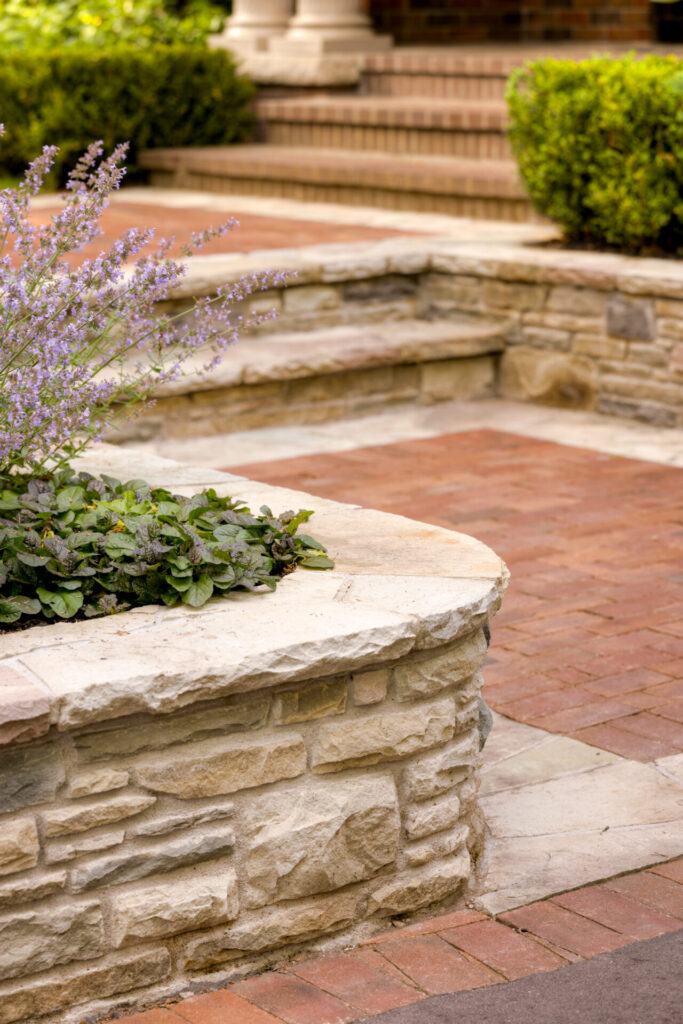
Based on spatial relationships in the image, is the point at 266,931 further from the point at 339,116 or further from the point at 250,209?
the point at 339,116

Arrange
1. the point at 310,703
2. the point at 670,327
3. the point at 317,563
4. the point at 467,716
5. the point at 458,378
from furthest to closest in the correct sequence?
the point at 458,378
the point at 670,327
the point at 317,563
the point at 467,716
the point at 310,703

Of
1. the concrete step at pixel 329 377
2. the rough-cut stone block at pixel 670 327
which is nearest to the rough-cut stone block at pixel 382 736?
the concrete step at pixel 329 377

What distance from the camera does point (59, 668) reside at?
2699 mm

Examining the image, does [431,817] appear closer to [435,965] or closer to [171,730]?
[435,965]

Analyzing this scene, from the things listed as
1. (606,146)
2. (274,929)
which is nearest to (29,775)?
(274,929)

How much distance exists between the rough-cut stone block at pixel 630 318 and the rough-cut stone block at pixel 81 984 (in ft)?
16.8

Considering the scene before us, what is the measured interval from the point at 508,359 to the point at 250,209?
286cm

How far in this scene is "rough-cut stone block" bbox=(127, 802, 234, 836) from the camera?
273cm

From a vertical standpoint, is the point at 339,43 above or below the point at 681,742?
above

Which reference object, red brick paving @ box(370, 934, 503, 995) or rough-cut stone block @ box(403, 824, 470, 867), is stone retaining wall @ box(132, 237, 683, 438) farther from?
red brick paving @ box(370, 934, 503, 995)

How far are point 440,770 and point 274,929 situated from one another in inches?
18.1

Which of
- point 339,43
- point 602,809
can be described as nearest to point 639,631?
point 602,809

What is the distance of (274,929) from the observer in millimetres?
2924

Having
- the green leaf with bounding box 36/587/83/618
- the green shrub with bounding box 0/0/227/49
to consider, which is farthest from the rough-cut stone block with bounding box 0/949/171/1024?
the green shrub with bounding box 0/0/227/49
